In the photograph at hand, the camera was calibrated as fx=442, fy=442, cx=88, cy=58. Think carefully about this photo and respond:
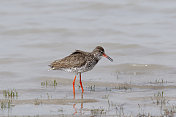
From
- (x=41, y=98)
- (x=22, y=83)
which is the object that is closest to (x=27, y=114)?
(x=41, y=98)

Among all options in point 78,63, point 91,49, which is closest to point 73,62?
point 78,63

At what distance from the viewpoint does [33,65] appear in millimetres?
15250

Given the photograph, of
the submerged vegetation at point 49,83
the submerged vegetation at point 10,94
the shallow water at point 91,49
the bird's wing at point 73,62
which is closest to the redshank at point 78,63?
the bird's wing at point 73,62

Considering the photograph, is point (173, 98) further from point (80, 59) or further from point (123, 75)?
point (123, 75)

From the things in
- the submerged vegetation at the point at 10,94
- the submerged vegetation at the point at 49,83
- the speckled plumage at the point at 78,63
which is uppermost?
the speckled plumage at the point at 78,63

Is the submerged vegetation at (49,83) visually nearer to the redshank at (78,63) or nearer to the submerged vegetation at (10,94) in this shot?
the redshank at (78,63)

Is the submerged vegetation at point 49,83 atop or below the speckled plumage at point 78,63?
below

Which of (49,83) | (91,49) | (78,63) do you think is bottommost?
(49,83)

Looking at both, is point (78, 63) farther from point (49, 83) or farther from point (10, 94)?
point (10, 94)

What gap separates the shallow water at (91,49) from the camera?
9953mm

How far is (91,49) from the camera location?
56.9 ft

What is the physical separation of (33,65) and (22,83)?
7.83ft

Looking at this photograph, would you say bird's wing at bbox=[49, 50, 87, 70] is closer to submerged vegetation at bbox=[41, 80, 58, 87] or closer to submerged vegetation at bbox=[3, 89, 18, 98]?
submerged vegetation at bbox=[41, 80, 58, 87]

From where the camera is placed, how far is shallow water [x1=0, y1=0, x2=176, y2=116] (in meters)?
9.95
